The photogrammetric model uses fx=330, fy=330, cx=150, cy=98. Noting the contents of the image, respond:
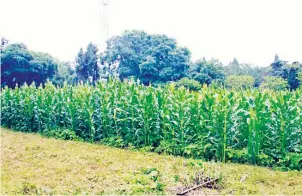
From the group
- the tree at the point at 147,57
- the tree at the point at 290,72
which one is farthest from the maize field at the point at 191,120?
the tree at the point at 147,57

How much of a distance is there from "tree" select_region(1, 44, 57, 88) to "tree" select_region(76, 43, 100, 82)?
4000mm

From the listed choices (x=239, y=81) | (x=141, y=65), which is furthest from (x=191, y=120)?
(x=141, y=65)

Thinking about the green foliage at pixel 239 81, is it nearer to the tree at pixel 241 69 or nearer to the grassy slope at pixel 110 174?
the tree at pixel 241 69

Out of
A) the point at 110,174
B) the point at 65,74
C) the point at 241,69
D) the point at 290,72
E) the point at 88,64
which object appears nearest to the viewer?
the point at 110,174

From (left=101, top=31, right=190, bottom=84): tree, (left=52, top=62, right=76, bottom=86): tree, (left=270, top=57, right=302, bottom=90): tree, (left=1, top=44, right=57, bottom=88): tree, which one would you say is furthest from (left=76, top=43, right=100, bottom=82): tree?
(left=270, top=57, right=302, bottom=90): tree

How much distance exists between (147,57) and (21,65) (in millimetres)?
9384

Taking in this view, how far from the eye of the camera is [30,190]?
454cm

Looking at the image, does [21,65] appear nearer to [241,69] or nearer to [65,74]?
[65,74]

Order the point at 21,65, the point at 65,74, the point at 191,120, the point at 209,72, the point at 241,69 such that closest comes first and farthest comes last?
the point at 191,120 → the point at 209,72 → the point at 21,65 → the point at 65,74 → the point at 241,69

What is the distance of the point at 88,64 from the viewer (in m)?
29.6

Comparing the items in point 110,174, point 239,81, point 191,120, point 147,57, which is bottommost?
point 110,174

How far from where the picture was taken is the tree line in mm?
22625

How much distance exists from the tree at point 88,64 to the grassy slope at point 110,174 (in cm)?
2209

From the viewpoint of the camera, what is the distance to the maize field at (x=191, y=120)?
6.19 meters
